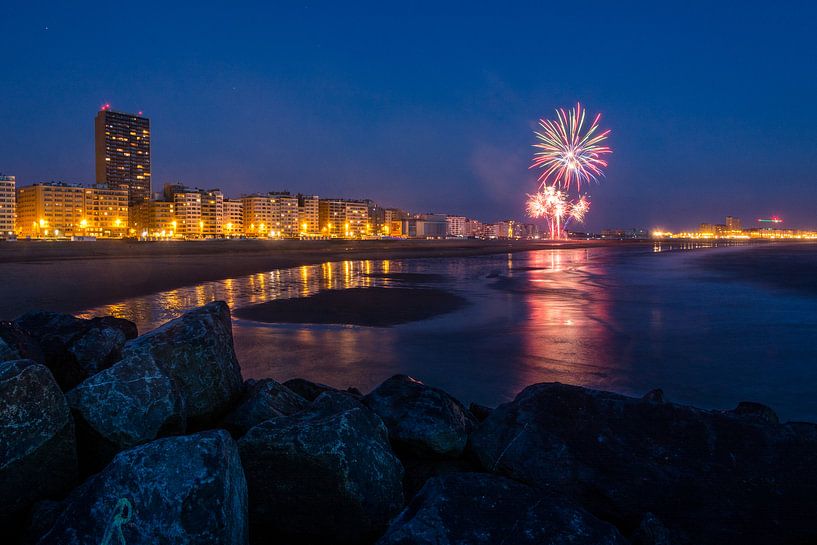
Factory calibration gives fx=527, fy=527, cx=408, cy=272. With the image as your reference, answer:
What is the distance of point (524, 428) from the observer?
371cm

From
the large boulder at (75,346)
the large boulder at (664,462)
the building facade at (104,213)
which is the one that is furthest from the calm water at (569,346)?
the building facade at (104,213)

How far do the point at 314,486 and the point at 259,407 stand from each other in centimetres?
143

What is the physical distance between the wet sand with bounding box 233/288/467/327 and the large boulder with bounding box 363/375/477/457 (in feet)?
28.6

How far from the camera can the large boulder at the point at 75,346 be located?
486 centimetres

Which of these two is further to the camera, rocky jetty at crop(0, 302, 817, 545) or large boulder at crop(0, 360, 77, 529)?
large boulder at crop(0, 360, 77, 529)

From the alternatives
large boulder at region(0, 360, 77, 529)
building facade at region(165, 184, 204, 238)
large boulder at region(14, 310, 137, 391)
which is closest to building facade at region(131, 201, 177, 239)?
building facade at region(165, 184, 204, 238)

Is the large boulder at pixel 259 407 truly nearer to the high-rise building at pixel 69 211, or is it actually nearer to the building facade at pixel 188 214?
the high-rise building at pixel 69 211

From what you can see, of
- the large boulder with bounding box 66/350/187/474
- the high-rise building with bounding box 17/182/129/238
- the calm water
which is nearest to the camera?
the large boulder with bounding box 66/350/187/474

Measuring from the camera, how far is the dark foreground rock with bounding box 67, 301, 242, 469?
11.4ft

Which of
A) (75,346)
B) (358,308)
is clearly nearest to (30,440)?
(75,346)

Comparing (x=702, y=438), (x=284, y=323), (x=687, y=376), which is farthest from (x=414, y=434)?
(x=284, y=323)

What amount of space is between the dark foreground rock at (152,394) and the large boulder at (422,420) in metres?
1.42

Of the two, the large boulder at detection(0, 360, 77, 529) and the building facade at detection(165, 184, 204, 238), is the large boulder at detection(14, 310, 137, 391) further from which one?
the building facade at detection(165, 184, 204, 238)

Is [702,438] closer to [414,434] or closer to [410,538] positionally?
[414,434]
